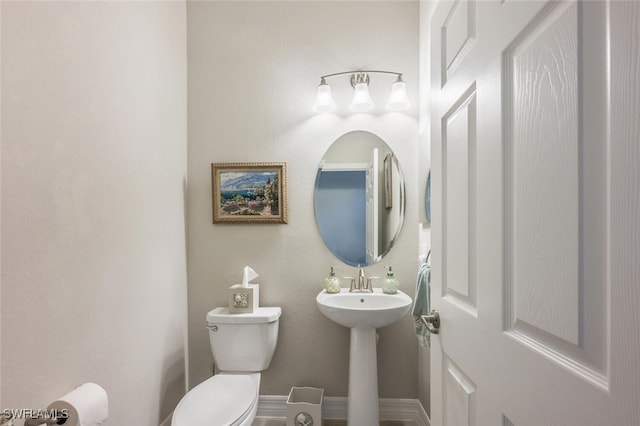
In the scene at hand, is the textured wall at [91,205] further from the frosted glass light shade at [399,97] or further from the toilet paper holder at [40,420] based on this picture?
the frosted glass light shade at [399,97]

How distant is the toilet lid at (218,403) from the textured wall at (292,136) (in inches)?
20.1


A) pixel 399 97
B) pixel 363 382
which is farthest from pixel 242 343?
pixel 399 97

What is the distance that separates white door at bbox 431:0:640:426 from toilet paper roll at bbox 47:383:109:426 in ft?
3.73

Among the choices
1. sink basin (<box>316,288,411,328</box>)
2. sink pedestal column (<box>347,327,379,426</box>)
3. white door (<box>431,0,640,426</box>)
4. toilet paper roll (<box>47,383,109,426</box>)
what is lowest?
sink pedestal column (<box>347,327,379,426</box>)

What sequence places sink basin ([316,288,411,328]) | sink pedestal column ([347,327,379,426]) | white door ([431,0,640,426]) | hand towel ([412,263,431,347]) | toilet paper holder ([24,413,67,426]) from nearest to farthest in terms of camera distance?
white door ([431,0,640,426]) → toilet paper holder ([24,413,67,426]) → hand towel ([412,263,431,347]) → sink basin ([316,288,411,328]) → sink pedestal column ([347,327,379,426])

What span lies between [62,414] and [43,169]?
762mm

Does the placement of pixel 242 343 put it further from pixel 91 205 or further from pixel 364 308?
pixel 91 205

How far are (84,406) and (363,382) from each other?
51.4 inches

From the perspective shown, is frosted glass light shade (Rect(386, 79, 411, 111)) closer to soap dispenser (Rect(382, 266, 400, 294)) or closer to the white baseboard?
soap dispenser (Rect(382, 266, 400, 294))

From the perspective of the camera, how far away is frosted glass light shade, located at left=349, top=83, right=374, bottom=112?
2039mm

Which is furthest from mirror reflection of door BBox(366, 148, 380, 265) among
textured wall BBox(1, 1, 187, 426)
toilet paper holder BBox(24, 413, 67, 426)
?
toilet paper holder BBox(24, 413, 67, 426)

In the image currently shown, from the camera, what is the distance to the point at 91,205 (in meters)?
1.30

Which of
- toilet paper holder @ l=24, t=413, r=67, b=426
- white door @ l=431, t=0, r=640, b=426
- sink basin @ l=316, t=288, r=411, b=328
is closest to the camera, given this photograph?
white door @ l=431, t=0, r=640, b=426

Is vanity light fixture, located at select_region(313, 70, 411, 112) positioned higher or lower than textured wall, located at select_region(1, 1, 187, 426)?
higher
